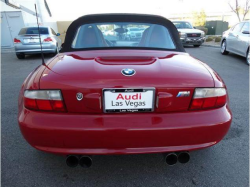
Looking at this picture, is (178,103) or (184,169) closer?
(178,103)

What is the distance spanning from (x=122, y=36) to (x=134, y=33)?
20cm

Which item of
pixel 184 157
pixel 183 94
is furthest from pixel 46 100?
pixel 184 157

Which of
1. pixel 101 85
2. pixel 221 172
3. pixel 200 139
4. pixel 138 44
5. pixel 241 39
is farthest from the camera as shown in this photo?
pixel 241 39

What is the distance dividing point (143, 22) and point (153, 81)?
137cm

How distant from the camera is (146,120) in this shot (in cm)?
151

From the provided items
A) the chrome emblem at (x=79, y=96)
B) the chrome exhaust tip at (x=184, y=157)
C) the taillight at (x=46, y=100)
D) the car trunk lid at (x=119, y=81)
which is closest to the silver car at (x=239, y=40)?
the car trunk lid at (x=119, y=81)

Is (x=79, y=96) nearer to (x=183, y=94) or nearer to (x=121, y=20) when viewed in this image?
(x=183, y=94)

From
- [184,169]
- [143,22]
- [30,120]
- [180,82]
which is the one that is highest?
[143,22]

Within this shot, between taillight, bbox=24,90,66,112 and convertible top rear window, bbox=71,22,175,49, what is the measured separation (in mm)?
963

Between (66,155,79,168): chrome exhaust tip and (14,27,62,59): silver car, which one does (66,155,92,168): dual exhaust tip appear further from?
(14,27,62,59): silver car

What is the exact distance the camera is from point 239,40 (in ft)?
24.9

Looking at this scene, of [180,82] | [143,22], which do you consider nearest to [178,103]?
[180,82]

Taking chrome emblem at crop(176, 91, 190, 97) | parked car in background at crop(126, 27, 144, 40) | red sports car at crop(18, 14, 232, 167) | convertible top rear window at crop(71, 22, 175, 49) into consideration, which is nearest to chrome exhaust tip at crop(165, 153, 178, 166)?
red sports car at crop(18, 14, 232, 167)

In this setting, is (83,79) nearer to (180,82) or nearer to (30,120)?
(30,120)
